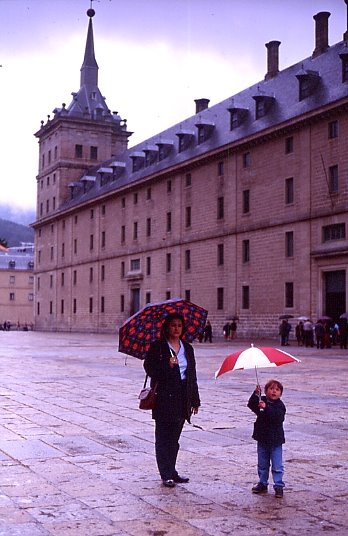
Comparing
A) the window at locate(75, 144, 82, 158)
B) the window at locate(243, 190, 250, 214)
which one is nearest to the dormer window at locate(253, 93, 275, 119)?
the window at locate(243, 190, 250, 214)

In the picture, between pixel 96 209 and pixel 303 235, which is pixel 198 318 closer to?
pixel 303 235

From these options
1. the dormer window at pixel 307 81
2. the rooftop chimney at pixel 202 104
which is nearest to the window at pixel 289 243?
the dormer window at pixel 307 81

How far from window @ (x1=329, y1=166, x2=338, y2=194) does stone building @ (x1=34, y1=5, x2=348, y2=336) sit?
0.20 feet

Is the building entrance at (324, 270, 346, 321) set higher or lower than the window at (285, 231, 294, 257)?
lower

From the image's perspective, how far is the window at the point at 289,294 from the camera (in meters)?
44.5

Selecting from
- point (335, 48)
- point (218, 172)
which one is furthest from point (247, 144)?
point (335, 48)

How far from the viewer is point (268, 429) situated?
6543 mm

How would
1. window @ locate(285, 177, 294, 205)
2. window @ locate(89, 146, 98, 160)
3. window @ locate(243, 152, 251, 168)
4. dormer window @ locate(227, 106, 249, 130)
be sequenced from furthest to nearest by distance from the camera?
window @ locate(89, 146, 98, 160) < dormer window @ locate(227, 106, 249, 130) < window @ locate(243, 152, 251, 168) < window @ locate(285, 177, 294, 205)

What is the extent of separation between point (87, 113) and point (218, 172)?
35.6m

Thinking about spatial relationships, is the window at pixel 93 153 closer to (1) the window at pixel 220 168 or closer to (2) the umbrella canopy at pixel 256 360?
(1) the window at pixel 220 168

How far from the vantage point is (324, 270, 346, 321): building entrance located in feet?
134

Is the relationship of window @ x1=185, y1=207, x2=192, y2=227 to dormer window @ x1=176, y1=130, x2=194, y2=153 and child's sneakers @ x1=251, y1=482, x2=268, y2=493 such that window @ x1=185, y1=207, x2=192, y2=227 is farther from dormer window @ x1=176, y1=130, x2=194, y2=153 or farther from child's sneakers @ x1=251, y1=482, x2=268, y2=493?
child's sneakers @ x1=251, y1=482, x2=268, y2=493

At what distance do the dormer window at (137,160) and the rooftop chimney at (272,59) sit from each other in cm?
1635

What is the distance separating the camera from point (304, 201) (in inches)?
1713
